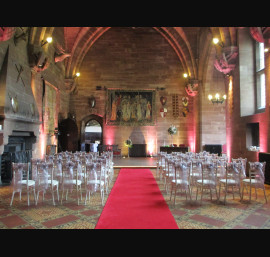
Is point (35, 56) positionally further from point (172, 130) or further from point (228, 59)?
point (172, 130)

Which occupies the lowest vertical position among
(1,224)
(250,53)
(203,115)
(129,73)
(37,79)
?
(1,224)

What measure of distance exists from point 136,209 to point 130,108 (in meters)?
12.4

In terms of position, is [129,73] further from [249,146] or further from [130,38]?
[249,146]

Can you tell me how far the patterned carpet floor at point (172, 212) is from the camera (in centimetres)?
379

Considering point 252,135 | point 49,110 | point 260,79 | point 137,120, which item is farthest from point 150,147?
point 260,79

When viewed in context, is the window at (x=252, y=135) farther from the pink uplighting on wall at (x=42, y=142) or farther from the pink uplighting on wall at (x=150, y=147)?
the pink uplighting on wall at (x=42, y=142)

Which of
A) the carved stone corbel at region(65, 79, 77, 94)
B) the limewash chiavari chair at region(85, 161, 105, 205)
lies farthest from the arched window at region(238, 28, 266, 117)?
the carved stone corbel at region(65, 79, 77, 94)

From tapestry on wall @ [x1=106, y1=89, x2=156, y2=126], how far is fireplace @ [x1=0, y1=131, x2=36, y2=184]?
788cm

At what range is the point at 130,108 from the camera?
650 inches

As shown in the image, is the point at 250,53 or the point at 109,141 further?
the point at 109,141

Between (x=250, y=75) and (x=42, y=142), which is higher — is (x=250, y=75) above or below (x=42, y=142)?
above

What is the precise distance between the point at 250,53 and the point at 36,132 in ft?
31.8

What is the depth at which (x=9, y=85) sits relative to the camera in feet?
23.8

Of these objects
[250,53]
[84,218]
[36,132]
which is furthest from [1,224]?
[250,53]
